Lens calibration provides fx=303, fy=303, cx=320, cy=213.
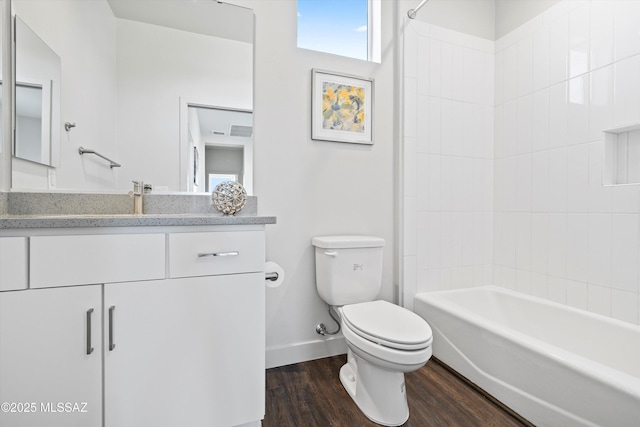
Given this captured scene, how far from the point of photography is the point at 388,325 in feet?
4.47

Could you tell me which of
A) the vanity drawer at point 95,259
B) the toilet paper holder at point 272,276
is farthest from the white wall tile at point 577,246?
the vanity drawer at point 95,259

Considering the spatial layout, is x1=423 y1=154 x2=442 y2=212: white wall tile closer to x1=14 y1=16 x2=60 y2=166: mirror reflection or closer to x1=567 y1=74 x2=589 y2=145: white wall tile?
x1=567 y1=74 x2=589 y2=145: white wall tile

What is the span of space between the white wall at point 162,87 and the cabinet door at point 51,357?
704 millimetres

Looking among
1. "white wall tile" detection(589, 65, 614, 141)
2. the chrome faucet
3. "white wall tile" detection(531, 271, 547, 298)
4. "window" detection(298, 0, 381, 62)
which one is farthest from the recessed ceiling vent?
"white wall tile" detection(531, 271, 547, 298)

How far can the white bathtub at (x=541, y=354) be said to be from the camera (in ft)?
3.61

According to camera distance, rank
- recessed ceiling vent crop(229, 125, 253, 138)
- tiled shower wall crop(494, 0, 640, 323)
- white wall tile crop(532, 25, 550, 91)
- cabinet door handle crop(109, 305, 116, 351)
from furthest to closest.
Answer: white wall tile crop(532, 25, 550, 91)
recessed ceiling vent crop(229, 125, 253, 138)
tiled shower wall crop(494, 0, 640, 323)
cabinet door handle crop(109, 305, 116, 351)

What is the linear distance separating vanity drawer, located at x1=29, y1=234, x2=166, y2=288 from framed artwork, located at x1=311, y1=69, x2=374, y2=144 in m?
1.14

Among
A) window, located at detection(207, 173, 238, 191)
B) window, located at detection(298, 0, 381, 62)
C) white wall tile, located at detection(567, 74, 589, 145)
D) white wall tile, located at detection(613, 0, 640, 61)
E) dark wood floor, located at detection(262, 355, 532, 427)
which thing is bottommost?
dark wood floor, located at detection(262, 355, 532, 427)

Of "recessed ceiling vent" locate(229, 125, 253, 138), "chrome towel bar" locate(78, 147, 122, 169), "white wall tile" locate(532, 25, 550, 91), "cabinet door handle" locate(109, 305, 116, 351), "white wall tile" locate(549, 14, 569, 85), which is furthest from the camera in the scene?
"white wall tile" locate(532, 25, 550, 91)

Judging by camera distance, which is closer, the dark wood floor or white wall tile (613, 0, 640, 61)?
the dark wood floor

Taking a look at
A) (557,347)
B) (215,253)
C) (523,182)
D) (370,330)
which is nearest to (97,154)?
(215,253)

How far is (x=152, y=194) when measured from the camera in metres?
1.54

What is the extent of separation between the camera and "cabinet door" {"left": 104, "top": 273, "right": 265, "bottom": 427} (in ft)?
3.40

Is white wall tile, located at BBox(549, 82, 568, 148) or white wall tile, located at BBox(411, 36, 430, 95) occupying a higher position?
white wall tile, located at BBox(411, 36, 430, 95)
